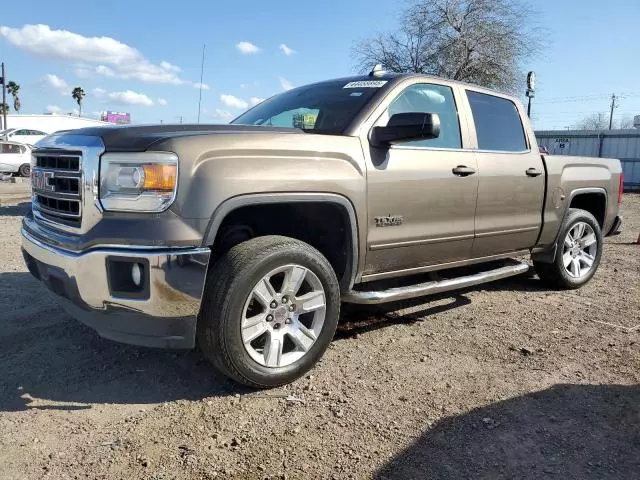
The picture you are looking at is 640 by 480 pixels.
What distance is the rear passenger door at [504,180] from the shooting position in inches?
177

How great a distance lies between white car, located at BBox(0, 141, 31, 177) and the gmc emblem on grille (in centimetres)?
2471

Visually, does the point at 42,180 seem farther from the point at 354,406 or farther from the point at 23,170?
the point at 23,170

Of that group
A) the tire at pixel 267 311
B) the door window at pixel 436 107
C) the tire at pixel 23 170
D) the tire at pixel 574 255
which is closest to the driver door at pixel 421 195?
the door window at pixel 436 107

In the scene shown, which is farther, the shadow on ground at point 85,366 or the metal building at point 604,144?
the metal building at point 604,144

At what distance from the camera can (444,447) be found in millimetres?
2680

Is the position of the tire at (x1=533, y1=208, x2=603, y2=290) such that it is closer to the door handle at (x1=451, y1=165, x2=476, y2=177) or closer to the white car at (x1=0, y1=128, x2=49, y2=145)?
the door handle at (x1=451, y1=165, x2=476, y2=177)

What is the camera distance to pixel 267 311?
318 cm

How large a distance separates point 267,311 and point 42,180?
1646 millimetres

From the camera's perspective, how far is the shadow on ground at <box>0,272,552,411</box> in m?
3.17

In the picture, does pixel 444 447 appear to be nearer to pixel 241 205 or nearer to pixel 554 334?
pixel 241 205

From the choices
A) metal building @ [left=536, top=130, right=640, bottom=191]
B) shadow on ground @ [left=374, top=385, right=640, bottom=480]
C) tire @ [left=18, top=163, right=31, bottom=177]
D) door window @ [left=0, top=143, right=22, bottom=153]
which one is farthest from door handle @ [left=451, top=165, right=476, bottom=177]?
door window @ [left=0, top=143, right=22, bottom=153]

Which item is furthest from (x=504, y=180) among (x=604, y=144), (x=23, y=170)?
(x=23, y=170)

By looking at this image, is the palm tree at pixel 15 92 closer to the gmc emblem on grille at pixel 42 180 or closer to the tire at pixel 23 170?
the tire at pixel 23 170

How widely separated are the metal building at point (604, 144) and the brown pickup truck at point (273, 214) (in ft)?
68.6
